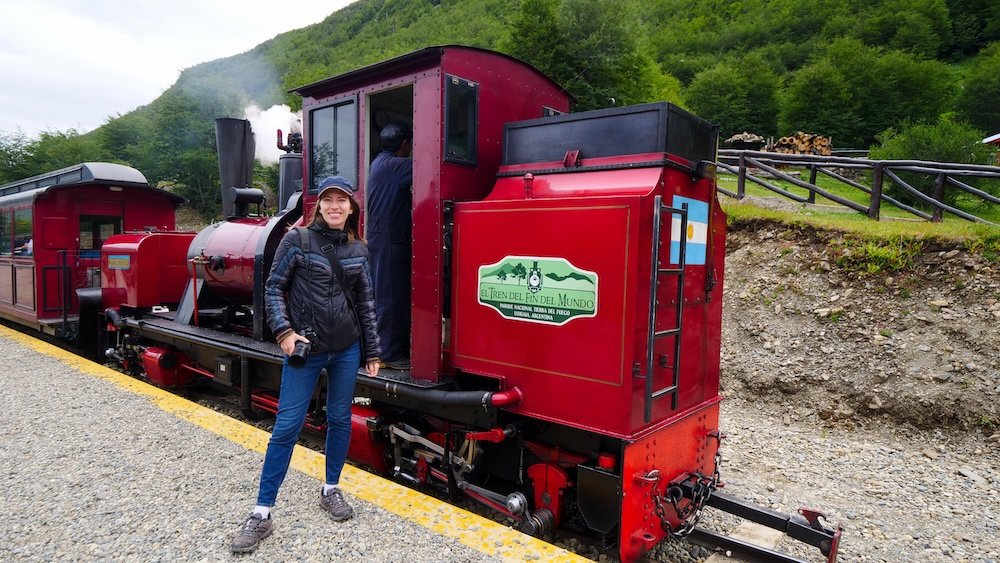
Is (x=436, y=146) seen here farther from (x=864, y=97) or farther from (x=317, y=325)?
(x=864, y=97)

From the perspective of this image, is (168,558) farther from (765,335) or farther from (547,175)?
(765,335)

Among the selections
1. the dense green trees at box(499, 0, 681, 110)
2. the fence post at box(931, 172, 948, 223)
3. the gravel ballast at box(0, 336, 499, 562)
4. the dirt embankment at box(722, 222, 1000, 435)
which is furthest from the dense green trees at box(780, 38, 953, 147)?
the gravel ballast at box(0, 336, 499, 562)

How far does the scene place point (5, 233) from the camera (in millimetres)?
10266

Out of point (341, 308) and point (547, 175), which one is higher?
point (547, 175)

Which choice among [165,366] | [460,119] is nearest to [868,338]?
[460,119]

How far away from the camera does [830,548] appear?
9.90ft

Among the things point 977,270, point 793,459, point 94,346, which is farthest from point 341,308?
point 94,346

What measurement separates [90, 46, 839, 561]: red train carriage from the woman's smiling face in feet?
2.36

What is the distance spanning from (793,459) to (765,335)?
2.16m

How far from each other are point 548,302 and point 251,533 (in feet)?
6.26

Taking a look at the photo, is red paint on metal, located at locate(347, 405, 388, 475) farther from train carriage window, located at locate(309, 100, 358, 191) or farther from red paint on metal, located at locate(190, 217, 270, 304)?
red paint on metal, located at locate(190, 217, 270, 304)

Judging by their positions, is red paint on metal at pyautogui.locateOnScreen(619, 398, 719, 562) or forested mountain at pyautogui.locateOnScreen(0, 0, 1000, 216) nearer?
red paint on metal at pyautogui.locateOnScreen(619, 398, 719, 562)

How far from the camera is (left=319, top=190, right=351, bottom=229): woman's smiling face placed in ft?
10.2

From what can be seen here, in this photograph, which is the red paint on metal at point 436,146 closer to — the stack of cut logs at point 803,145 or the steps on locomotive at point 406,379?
the steps on locomotive at point 406,379
